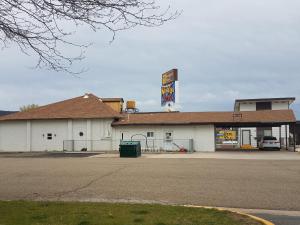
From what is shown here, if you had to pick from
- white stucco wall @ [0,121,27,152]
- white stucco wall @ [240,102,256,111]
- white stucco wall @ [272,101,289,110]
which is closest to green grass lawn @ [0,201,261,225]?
white stucco wall @ [0,121,27,152]

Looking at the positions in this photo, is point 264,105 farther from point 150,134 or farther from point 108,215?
point 108,215

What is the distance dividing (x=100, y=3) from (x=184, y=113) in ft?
142

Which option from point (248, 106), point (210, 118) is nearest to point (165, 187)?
point (210, 118)

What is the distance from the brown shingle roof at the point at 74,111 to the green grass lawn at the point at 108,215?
3843 cm

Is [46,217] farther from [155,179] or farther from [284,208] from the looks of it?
[155,179]

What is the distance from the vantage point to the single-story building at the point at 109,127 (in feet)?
Result: 155

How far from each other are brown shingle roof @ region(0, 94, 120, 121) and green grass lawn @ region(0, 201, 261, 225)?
126 feet

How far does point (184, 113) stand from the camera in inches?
2073

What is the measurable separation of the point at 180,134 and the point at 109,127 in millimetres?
7256

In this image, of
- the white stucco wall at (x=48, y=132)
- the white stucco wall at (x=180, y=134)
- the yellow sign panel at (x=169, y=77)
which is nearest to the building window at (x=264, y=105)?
the yellow sign panel at (x=169, y=77)

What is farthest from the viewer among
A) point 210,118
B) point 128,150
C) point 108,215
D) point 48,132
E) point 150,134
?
point 48,132

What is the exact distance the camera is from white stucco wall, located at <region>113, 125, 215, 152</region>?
4709 centimetres

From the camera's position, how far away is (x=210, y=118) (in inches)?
1909

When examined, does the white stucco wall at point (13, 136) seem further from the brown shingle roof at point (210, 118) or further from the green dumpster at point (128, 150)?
the green dumpster at point (128, 150)
